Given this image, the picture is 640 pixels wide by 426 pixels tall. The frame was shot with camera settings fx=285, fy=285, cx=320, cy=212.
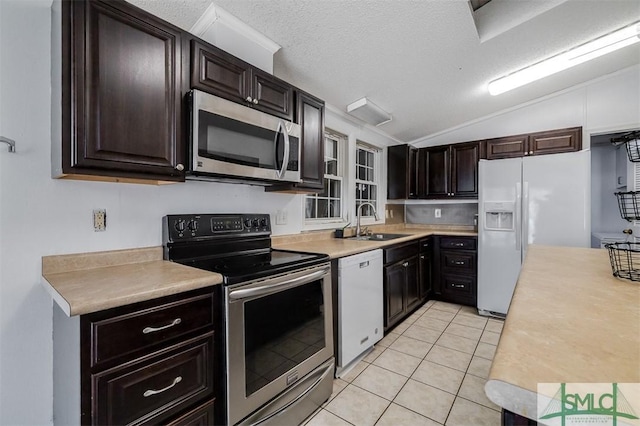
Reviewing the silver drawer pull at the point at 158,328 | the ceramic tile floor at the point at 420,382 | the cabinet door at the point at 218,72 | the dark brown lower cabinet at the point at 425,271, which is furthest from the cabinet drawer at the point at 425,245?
the silver drawer pull at the point at 158,328

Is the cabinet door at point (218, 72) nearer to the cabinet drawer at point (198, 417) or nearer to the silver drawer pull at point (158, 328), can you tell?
the silver drawer pull at point (158, 328)

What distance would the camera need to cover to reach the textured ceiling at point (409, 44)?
1716 mm

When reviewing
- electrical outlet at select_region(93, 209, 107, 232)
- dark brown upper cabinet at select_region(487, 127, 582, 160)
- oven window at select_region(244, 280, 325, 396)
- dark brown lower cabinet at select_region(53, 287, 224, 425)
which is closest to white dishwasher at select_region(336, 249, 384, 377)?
oven window at select_region(244, 280, 325, 396)

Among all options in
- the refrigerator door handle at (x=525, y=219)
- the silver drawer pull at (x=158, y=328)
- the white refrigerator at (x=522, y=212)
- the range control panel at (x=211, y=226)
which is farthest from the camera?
the refrigerator door handle at (x=525, y=219)

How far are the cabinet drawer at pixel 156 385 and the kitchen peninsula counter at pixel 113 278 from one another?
0.24 meters

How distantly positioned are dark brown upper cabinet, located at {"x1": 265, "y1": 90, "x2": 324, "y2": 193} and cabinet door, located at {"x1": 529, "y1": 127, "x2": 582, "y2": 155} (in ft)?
9.31

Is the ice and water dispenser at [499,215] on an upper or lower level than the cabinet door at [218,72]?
lower

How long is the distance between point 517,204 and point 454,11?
2.16 metres

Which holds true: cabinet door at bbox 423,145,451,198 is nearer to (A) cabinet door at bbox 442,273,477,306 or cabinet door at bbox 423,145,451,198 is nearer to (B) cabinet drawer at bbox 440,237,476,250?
(B) cabinet drawer at bbox 440,237,476,250

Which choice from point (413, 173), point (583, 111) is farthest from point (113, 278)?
point (583, 111)

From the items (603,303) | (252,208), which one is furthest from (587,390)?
(252,208)

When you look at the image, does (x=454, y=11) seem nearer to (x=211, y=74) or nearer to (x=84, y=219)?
(x=211, y=74)

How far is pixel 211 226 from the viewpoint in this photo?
1827 millimetres

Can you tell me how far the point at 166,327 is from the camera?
1.11 metres
